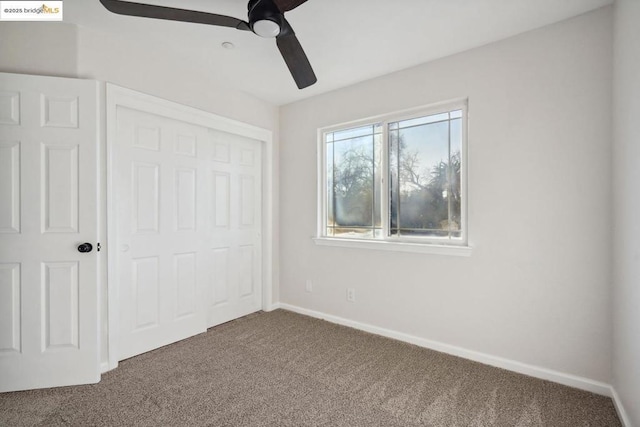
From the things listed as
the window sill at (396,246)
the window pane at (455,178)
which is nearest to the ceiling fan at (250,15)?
the window pane at (455,178)

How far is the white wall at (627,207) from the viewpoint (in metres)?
1.55

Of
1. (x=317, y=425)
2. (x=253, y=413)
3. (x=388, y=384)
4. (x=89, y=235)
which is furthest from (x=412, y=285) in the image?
(x=89, y=235)

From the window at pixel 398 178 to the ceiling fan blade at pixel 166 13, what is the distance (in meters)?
1.75

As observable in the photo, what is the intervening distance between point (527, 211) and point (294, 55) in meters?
1.94

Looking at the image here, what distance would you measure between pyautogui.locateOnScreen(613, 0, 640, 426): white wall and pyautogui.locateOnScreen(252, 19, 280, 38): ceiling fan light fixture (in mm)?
1804

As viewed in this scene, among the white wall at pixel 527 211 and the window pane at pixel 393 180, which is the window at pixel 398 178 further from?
the white wall at pixel 527 211

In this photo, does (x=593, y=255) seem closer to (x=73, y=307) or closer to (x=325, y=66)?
(x=325, y=66)

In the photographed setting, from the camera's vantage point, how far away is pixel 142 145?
256 centimetres

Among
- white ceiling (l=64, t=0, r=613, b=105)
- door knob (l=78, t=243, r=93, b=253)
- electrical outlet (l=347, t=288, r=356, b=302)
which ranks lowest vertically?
electrical outlet (l=347, t=288, r=356, b=302)

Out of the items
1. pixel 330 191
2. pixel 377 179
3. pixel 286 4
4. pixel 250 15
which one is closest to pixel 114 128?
pixel 250 15

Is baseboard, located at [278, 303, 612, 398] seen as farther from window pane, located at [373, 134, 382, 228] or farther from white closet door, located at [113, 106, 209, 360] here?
white closet door, located at [113, 106, 209, 360]

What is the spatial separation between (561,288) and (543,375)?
63 cm

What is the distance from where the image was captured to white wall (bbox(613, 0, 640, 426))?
5.07 ft

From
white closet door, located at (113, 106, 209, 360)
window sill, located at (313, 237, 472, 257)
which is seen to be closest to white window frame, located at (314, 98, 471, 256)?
window sill, located at (313, 237, 472, 257)
